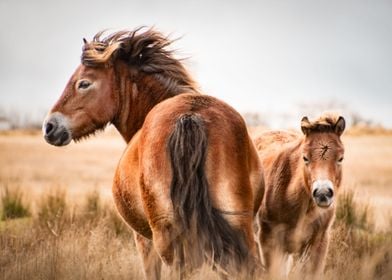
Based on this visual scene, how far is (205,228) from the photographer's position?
12.2 ft

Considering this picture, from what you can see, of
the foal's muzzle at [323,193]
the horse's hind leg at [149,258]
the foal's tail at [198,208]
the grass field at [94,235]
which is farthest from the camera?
the grass field at [94,235]

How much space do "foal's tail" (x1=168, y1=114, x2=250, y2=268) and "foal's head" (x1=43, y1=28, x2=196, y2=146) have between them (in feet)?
5.09

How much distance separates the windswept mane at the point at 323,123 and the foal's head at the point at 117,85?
0.96m

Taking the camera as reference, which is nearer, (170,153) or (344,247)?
(170,153)

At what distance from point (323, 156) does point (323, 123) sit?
1.01 feet

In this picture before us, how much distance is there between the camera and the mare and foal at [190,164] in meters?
3.73

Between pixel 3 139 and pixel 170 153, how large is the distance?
22892mm

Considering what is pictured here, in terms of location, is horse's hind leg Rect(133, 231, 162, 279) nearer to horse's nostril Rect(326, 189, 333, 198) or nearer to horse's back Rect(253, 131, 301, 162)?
horse's nostril Rect(326, 189, 333, 198)

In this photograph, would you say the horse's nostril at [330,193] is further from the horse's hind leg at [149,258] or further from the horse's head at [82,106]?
the horse's head at [82,106]

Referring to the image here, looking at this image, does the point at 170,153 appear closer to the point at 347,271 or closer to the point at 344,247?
the point at 347,271

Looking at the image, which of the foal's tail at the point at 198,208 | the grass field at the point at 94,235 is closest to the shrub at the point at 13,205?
the grass field at the point at 94,235

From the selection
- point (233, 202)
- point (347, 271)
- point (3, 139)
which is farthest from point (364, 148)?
point (233, 202)

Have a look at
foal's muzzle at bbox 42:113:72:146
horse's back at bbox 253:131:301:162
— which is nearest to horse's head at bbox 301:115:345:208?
horse's back at bbox 253:131:301:162

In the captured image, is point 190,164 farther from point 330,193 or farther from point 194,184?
point 330,193
